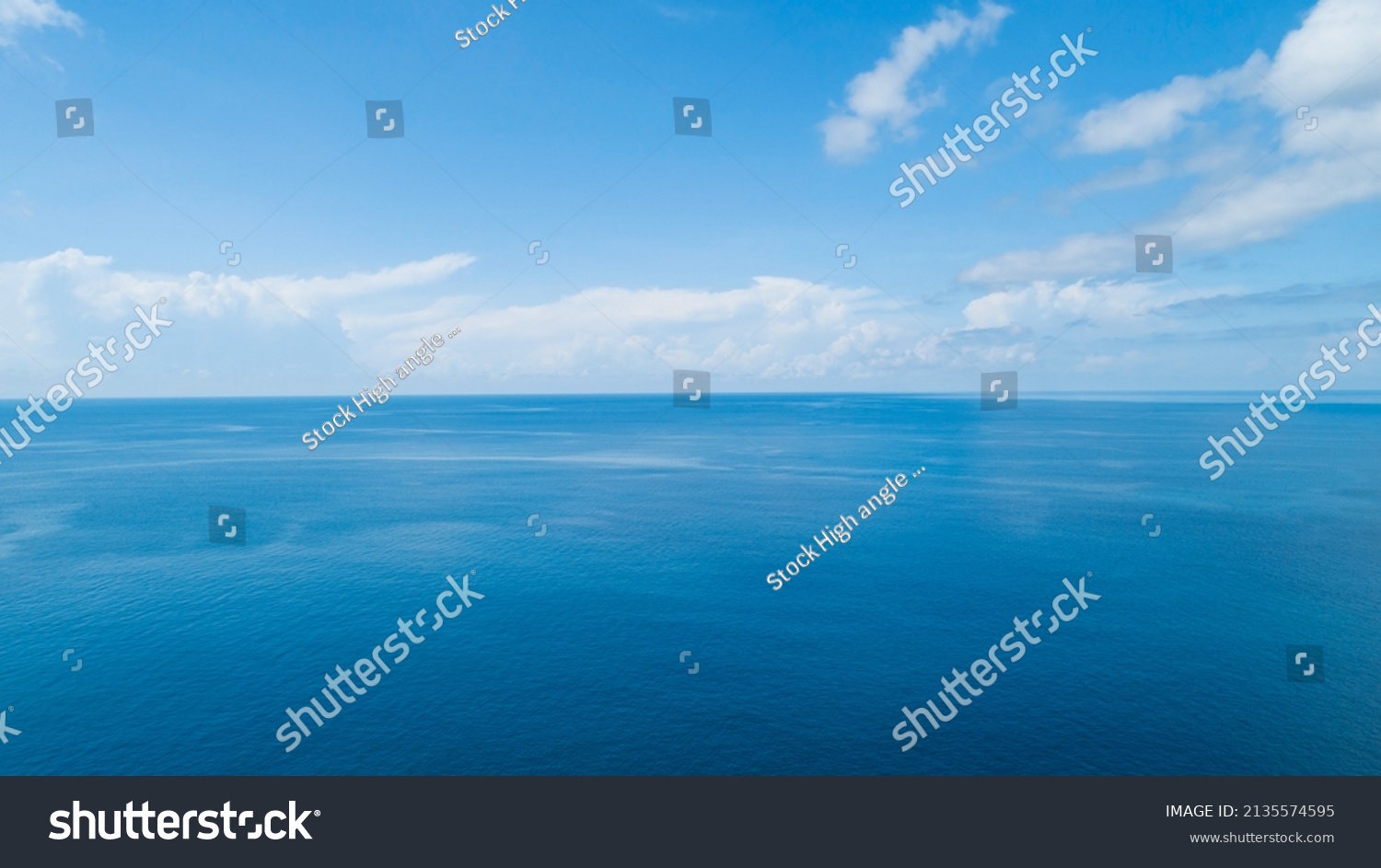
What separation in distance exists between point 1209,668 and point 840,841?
46622 mm

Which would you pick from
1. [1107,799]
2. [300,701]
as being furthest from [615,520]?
[1107,799]

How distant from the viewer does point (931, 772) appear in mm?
40094

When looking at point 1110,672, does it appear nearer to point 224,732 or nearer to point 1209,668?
point 1209,668

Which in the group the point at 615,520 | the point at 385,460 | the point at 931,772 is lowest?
the point at 931,772

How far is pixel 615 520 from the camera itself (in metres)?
100

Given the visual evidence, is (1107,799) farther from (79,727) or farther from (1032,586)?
(79,727)

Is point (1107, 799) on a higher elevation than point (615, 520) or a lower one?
lower

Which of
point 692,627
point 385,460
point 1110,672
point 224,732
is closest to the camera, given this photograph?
point 224,732

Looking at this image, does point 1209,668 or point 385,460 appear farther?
point 385,460

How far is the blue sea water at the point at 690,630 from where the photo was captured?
42.6 m

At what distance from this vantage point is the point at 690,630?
6103 centimetres

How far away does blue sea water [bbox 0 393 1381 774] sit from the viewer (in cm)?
4262

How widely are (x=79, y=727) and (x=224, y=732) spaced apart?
442 inches

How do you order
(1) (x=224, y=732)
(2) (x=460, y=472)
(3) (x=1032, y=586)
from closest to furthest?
(1) (x=224, y=732) → (3) (x=1032, y=586) → (2) (x=460, y=472)
